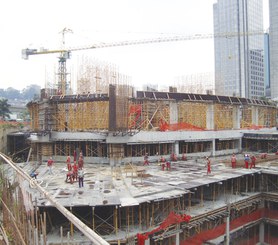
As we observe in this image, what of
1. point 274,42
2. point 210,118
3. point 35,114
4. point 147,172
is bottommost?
point 147,172

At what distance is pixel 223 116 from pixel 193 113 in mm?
7377

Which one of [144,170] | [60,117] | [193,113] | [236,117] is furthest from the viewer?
[236,117]

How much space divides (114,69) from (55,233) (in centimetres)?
2042

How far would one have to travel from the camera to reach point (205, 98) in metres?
33.3

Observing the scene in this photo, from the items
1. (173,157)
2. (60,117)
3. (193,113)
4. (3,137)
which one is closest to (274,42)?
(193,113)

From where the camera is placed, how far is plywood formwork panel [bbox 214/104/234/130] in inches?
1431

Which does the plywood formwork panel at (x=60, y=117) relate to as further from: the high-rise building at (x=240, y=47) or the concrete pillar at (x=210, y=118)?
the high-rise building at (x=240, y=47)

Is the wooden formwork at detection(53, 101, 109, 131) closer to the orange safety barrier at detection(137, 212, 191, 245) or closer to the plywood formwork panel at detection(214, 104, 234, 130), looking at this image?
the plywood formwork panel at detection(214, 104, 234, 130)

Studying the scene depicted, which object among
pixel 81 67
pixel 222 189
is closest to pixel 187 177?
pixel 222 189

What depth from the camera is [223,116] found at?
39344 millimetres

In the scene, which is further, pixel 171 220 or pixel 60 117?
pixel 60 117

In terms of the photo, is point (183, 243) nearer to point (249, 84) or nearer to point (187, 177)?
point (187, 177)

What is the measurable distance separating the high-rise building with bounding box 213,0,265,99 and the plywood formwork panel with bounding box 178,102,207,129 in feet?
225

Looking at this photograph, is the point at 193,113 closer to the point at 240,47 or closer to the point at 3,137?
the point at 3,137
